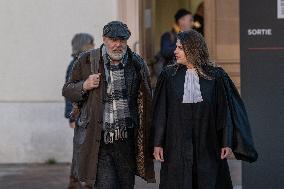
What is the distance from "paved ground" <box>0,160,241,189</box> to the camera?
9.05 meters

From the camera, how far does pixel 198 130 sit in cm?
559

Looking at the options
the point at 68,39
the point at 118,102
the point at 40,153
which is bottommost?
the point at 40,153

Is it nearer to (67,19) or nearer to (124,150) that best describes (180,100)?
(124,150)

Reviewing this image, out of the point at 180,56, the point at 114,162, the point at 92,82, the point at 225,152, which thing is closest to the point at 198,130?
the point at 225,152

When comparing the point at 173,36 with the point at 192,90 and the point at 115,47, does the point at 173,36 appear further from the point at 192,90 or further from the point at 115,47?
the point at 192,90

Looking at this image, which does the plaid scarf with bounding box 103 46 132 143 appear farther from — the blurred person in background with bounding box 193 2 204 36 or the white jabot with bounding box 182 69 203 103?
the blurred person in background with bounding box 193 2 204 36

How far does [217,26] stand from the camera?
1059cm

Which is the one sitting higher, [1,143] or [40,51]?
[40,51]

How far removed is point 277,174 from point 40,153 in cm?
451

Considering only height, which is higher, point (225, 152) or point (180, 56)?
point (180, 56)

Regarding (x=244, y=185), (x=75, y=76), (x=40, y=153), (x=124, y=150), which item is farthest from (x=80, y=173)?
(x=40, y=153)

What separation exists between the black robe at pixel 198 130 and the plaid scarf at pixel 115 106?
0.25 meters

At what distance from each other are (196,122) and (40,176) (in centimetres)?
458

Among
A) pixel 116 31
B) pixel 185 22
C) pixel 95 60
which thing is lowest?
pixel 95 60
